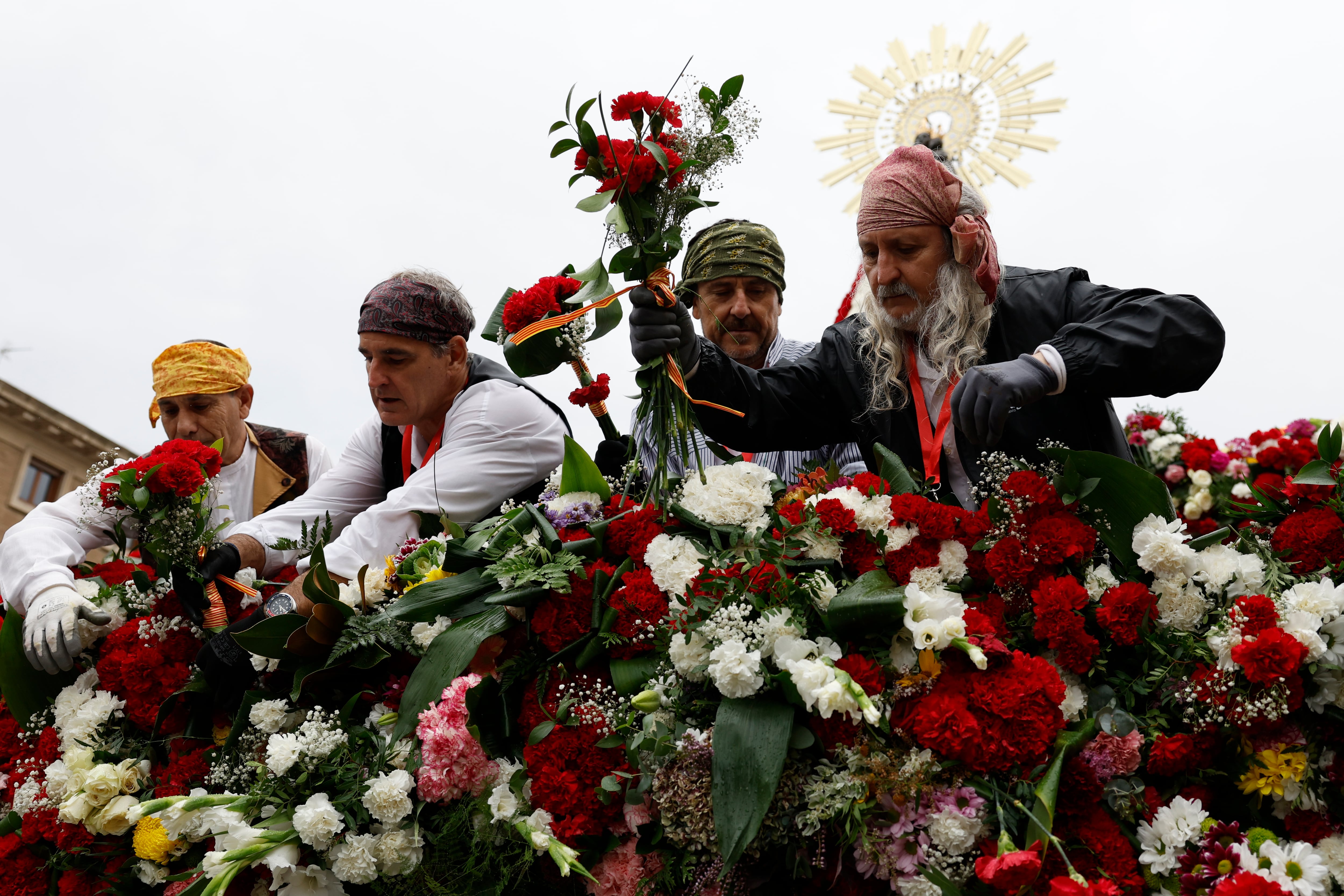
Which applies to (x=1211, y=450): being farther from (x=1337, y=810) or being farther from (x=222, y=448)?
(x=222, y=448)

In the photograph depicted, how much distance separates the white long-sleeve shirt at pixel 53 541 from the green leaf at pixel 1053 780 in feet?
8.20

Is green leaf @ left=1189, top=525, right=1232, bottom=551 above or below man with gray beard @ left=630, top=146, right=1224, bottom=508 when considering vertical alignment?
below

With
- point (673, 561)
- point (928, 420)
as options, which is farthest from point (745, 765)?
point (928, 420)

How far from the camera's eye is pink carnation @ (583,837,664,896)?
2025 mm

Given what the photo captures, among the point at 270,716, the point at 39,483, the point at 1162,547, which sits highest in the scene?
the point at 39,483

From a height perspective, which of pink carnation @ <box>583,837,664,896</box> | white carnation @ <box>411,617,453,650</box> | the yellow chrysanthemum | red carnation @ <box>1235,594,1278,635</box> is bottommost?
the yellow chrysanthemum

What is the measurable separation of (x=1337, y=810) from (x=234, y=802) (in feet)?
7.54

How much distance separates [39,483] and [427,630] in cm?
2596

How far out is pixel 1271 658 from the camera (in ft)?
5.98

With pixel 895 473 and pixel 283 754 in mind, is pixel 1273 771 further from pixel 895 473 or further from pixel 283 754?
pixel 283 754

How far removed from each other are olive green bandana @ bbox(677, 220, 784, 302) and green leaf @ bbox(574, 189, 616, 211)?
65.9 inches

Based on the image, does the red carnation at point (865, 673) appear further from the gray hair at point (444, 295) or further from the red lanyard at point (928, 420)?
the gray hair at point (444, 295)

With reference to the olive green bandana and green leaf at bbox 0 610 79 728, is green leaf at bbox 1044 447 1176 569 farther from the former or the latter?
green leaf at bbox 0 610 79 728

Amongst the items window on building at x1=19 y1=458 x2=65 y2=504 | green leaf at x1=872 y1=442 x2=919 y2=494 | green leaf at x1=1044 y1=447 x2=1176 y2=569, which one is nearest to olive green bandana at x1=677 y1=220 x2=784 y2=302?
green leaf at x1=872 y1=442 x2=919 y2=494
